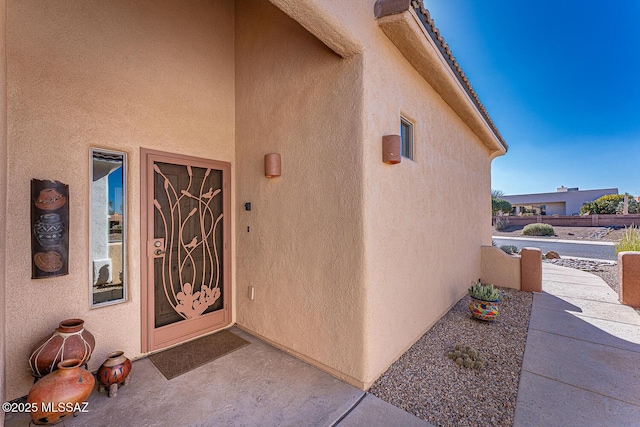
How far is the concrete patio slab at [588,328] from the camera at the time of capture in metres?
4.66

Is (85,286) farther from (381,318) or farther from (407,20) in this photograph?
(407,20)

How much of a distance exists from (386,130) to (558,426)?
13.1 ft

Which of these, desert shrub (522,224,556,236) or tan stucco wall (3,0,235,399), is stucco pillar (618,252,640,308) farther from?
desert shrub (522,224,556,236)

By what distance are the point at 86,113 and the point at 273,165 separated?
2.63 m

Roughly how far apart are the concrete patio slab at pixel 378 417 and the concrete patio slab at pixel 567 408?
111 cm

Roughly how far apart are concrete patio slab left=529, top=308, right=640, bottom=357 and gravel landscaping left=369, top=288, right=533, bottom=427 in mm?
455

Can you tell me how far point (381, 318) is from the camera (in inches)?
145

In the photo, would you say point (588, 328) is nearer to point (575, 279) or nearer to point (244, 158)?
point (575, 279)

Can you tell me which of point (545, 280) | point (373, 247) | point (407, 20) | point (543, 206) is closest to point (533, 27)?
point (545, 280)

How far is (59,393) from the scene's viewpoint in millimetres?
2674

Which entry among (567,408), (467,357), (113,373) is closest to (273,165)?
(113,373)

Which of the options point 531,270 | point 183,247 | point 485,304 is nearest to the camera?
point 183,247

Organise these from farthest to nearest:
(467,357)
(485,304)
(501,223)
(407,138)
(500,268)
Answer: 1. (501,223)
2. (500,268)
3. (485,304)
4. (407,138)
5. (467,357)

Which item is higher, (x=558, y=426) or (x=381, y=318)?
(x=381, y=318)
